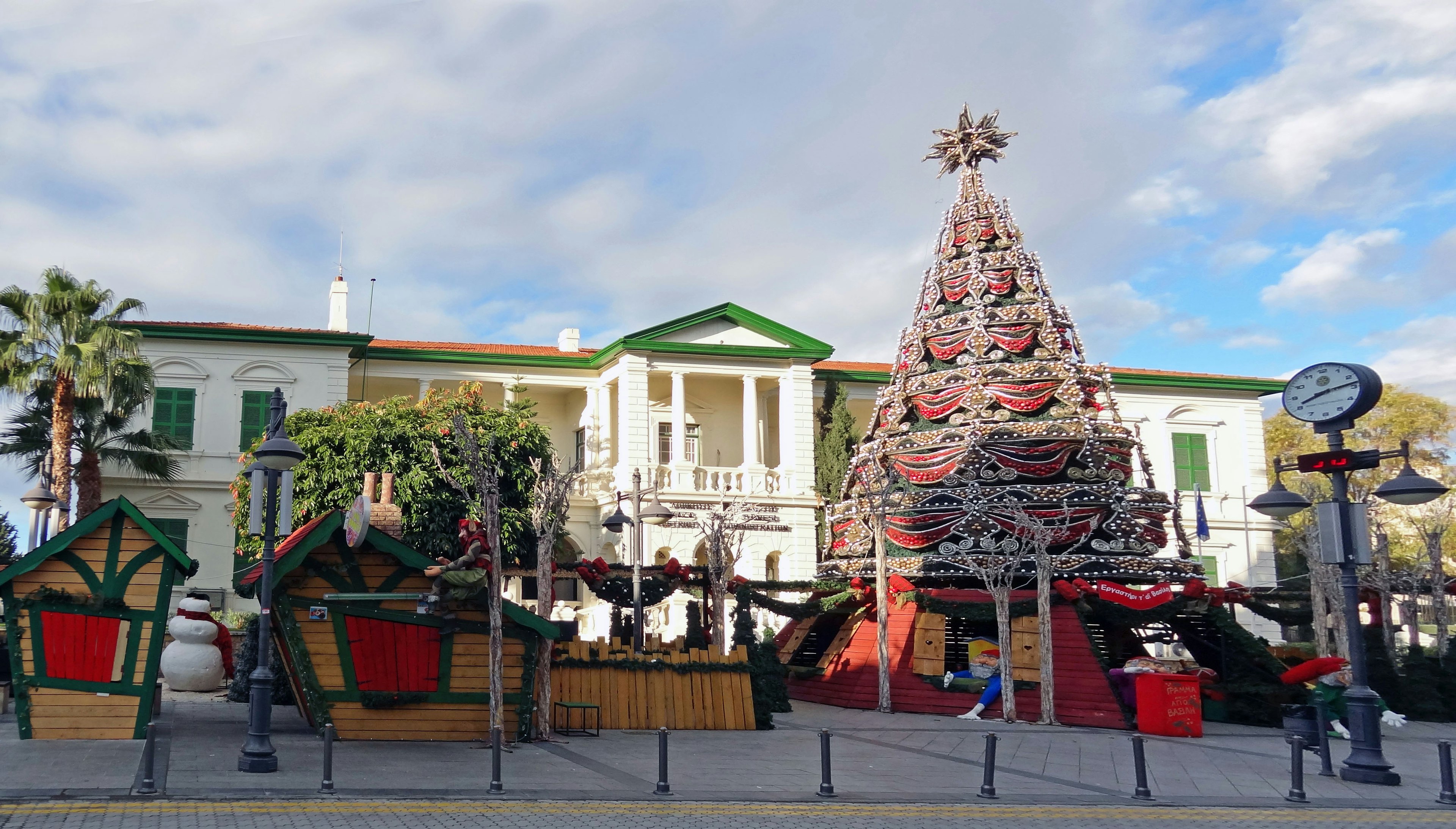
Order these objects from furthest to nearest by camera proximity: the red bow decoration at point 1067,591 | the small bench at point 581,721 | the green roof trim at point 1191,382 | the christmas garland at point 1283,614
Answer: the green roof trim at point 1191,382
the christmas garland at point 1283,614
the red bow decoration at point 1067,591
the small bench at point 581,721

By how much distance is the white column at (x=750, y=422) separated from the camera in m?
36.6

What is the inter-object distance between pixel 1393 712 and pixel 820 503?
18686mm

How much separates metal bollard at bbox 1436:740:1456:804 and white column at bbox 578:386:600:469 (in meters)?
27.7

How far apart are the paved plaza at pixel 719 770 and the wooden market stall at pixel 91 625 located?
378mm

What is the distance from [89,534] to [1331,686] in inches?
659

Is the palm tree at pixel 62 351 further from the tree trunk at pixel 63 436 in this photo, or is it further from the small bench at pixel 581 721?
the small bench at pixel 581 721

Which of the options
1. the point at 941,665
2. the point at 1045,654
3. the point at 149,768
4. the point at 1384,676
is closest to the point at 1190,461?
the point at 1384,676

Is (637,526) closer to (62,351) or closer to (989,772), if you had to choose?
(989,772)

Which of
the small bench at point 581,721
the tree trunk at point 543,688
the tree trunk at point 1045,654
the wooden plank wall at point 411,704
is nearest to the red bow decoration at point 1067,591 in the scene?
the tree trunk at point 1045,654

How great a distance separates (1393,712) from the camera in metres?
21.0

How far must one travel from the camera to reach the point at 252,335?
114ft

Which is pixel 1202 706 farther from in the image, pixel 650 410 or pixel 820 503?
pixel 650 410

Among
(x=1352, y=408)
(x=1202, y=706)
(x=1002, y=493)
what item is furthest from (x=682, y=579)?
(x=1352, y=408)

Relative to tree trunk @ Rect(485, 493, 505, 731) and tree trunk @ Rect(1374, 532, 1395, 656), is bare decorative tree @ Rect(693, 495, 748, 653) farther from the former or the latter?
tree trunk @ Rect(1374, 532, 1395, 656)
